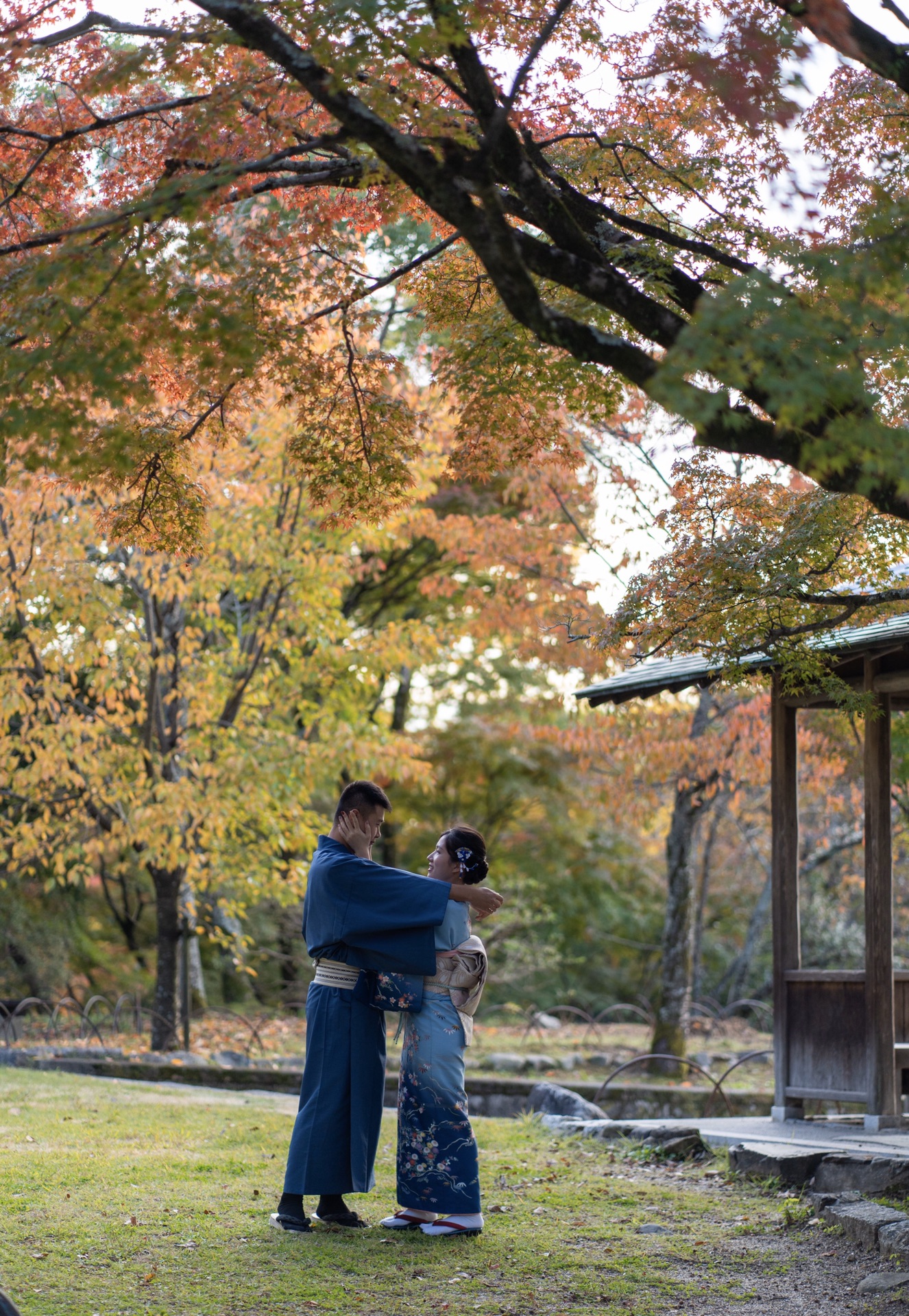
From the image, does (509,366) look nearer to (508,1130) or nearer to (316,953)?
(316,953)

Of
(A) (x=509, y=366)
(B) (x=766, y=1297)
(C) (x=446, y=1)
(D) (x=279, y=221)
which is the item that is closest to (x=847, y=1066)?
(B) (x=766, y=1297)

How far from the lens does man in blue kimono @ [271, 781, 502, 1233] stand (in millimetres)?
5418

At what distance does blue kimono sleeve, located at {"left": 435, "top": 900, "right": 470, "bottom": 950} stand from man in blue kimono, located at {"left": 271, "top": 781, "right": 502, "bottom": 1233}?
2.2 inches

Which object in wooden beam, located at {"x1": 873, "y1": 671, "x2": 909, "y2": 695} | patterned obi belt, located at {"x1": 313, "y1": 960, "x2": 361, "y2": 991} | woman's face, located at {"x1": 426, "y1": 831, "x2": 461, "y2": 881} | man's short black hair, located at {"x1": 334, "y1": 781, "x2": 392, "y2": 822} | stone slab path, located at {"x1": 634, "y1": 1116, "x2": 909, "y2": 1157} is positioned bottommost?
stone slab path, located at {"x1": 634, "y1": 1116, "x2": 909, "y2": 1157}

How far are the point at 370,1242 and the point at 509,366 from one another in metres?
3.70

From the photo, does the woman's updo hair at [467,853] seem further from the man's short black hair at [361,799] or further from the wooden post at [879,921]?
the wooden post at [879,921]

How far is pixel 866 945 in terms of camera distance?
26.6 ft

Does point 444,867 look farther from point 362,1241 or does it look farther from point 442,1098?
point 362,1241

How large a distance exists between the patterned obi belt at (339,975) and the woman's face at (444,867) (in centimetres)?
53

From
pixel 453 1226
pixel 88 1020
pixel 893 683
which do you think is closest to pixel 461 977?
pixel 453 1226

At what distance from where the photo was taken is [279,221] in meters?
6.00

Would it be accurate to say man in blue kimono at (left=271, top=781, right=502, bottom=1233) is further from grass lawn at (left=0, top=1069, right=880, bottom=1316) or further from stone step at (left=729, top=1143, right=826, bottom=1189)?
stone step at (left=729, top=1143, right=826, bottom=1189)

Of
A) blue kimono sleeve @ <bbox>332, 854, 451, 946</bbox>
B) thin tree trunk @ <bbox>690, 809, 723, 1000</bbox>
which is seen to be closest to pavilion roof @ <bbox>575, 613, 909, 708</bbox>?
blue kimono sleeve @ <bbox>332, 854, 451, 946</bbox>

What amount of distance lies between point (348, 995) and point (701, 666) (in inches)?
157
